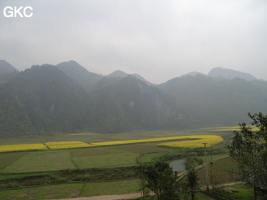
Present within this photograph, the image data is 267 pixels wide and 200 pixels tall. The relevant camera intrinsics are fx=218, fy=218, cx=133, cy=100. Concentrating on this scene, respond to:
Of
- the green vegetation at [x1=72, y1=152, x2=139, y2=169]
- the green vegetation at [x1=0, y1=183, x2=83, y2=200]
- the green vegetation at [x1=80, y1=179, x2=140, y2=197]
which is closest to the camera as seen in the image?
the green vegetation at [x1=0, y1=183, x2=83, y2=200]

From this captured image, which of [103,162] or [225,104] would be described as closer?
[103,162]

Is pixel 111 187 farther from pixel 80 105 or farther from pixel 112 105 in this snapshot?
pixel 80 105

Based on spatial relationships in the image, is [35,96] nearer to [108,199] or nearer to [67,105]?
[67,105]

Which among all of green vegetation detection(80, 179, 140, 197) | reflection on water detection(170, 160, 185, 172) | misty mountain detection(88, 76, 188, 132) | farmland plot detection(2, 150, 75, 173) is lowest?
reflection on water detection(170, 160, 185, 172)

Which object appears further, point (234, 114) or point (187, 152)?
point (234, 114)

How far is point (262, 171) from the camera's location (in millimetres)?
15086

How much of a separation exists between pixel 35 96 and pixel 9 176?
133 meters

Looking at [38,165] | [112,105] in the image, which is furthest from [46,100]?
[38,165]

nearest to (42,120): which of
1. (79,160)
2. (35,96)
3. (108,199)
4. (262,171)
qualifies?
(35,96)

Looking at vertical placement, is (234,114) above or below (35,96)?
below

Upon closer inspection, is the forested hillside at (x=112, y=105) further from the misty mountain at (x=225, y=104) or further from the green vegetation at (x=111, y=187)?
the green vegetation at (x=111, y=187)

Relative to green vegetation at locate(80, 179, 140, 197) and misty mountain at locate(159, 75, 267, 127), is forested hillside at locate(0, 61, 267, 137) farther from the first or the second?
green vegetation at locate(80, 179, 140, 197)

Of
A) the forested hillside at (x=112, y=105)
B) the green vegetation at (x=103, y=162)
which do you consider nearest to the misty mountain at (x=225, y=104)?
the forested hillside at (x=112, y=105)

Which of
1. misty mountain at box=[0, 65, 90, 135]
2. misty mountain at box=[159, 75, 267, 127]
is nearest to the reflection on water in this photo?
misty mountain at box=[0, 65, 90, 135]
